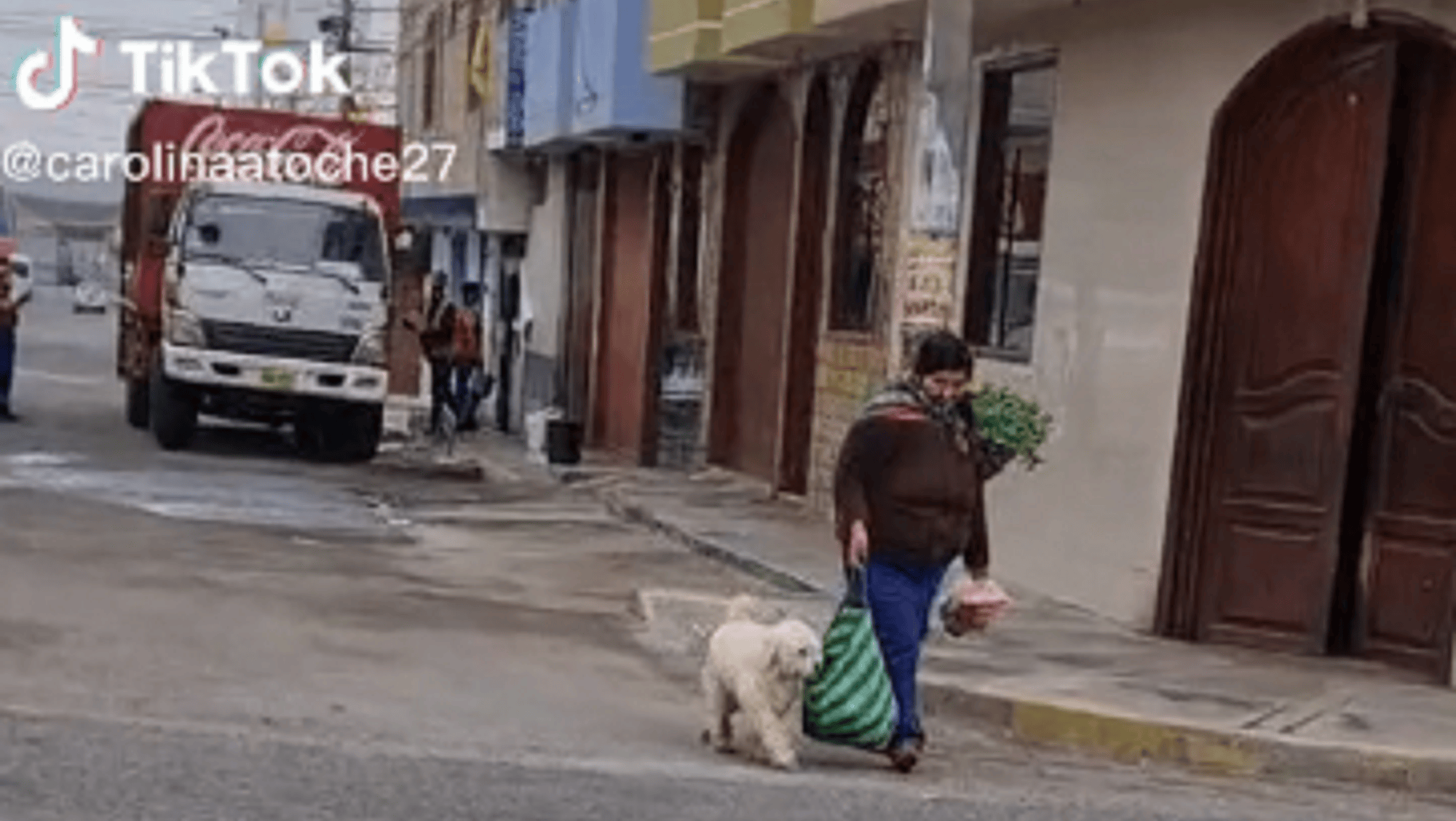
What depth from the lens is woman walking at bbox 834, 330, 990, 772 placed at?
7.70m

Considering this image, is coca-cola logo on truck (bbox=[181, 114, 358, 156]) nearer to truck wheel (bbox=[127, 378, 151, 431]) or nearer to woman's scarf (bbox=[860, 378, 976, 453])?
truck wheel (bbox=[127, 378, 151, 431])

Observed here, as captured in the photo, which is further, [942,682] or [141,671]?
[942,682]

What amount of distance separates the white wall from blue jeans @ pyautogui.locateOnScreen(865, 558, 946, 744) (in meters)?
4.02

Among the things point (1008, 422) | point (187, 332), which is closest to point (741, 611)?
point (1008, 422)

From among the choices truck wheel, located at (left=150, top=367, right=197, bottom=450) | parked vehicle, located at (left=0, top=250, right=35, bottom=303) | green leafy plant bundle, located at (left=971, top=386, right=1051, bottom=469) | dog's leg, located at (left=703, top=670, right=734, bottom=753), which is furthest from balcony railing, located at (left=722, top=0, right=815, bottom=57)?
parked vehicle, located at (left=0, top=250, right=35, bottom=303)

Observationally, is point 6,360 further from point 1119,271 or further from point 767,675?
point 767,675

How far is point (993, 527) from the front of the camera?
13680mm

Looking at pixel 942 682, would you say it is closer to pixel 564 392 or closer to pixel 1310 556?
pixel 1310 556

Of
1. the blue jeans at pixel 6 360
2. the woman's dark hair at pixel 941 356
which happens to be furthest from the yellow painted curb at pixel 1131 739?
the blue jeans at pixel 6 360

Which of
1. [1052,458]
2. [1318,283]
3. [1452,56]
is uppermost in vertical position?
[1452,56]

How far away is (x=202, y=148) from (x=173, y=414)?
3.36 m

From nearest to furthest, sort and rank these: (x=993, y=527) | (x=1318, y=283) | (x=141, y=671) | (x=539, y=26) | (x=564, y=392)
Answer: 1. (x=141, y=671)
2. (x=1318, y=283)
3. (x=993, y=527)
4. (x=539, y=26)
5. (x=564, y=392)

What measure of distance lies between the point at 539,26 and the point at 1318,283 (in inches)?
581

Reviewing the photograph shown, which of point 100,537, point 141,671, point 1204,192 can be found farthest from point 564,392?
point 141,671
